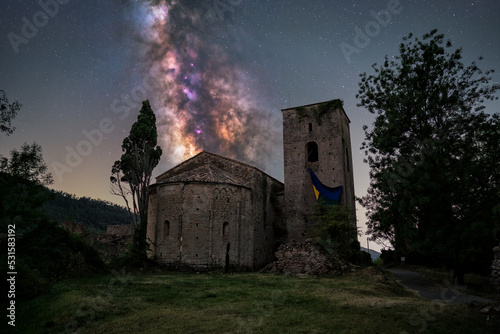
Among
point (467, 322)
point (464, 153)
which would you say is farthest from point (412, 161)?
point (467, 322)

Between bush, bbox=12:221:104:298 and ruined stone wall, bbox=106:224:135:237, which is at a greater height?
ruined stone wall, bbox=106:224:135:237

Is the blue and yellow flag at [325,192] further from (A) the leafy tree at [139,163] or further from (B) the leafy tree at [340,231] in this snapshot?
(A) the leafy tree at [139,163]

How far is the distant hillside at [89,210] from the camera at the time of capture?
84.6m

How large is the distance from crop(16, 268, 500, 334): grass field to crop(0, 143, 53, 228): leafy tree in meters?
5.20

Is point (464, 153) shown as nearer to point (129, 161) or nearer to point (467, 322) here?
point (467, 322)

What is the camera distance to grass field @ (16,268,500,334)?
717 centimetres

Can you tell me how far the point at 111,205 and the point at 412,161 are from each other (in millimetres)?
110082

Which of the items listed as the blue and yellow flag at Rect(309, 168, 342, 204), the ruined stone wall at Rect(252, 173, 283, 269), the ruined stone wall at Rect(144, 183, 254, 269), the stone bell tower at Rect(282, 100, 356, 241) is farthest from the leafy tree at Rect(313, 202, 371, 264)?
the ruined stone wall at Rect(144, 183, 254, 269)

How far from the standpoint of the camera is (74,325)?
8.19m

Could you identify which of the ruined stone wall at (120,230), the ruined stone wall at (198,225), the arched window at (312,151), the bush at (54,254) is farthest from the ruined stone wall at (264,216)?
the ruined stone wall at (120,230)

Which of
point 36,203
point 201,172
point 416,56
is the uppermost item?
point 416,56

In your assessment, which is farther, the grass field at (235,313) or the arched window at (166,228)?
the arched window at (166,228)

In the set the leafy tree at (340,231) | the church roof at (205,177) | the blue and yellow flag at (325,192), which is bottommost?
the leafy tree at (340,231)

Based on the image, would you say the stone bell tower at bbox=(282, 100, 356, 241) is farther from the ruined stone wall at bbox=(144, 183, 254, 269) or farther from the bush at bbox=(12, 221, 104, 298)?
the bush at bbox=(12, 221, 104, 298)
